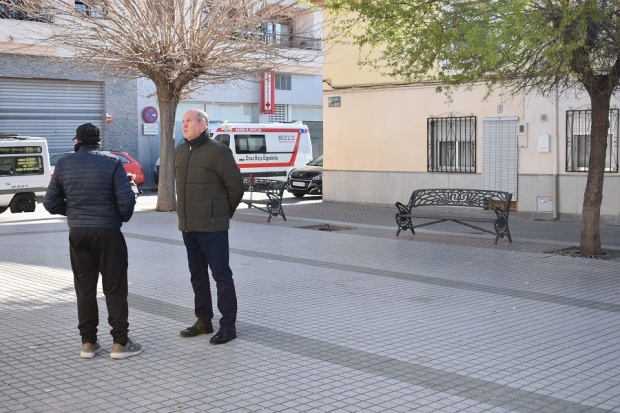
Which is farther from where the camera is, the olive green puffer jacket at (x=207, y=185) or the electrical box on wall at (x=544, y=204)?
the electrical box on wall at (x=544, y=204)

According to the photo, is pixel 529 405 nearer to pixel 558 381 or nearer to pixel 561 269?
pixel 558 381

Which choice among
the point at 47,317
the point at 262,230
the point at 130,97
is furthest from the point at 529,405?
the point at 130,97

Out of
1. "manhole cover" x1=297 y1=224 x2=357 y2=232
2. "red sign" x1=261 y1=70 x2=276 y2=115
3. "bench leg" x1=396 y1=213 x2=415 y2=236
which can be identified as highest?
"red sign" x1=261 y1=70 x2=276 y2=115

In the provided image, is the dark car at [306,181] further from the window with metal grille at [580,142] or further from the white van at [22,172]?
the window with metal grille at [580,142]

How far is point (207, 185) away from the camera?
22.0 ft

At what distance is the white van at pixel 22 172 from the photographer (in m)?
19.1

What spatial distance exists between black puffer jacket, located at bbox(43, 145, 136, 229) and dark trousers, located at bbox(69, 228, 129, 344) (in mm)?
105

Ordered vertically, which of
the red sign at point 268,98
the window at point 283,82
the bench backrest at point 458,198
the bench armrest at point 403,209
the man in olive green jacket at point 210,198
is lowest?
the bench armrest at point 403,209

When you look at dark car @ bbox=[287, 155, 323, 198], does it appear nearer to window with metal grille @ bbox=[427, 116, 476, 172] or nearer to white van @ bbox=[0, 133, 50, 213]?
window with metal grille @ bbox=[427, 116, 476, 172]

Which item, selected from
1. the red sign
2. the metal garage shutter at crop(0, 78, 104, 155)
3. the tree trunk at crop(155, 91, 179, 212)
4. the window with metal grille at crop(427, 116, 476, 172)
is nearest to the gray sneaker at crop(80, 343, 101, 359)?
the tree trunk at crop(155, 91, 179, 212)

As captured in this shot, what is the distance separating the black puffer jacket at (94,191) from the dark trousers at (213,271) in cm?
72

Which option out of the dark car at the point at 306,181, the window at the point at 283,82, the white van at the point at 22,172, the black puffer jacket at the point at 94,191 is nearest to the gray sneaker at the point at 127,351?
the black puffer jacket at the point at 94,191

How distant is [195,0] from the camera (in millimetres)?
17984

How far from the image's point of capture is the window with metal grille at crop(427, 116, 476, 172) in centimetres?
1875
